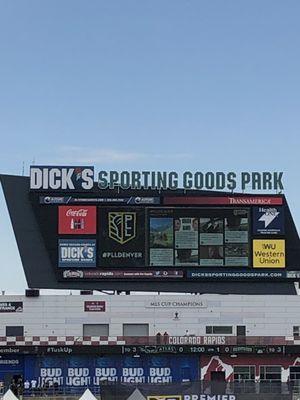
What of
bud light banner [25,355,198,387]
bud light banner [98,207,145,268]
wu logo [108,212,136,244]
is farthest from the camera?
bud light banner [25,355,198,387]

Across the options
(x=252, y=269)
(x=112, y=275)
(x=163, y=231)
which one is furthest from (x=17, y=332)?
(x=252, y=269)

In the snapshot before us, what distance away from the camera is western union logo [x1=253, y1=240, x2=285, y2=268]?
57031 mm

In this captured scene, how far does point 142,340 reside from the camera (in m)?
59.0

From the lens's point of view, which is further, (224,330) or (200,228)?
(224,330)

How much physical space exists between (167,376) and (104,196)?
12.1 meters

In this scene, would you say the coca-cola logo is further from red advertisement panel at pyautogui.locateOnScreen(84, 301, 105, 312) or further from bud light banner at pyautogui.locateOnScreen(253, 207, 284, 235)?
bud light banner at pyautogui.locateOnScreen(253, 207, 284, 235)

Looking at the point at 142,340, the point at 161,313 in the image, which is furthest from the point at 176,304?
the point at 142,340

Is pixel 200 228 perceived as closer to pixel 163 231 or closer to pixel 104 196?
pixel 163 231

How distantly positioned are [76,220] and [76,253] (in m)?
2.01

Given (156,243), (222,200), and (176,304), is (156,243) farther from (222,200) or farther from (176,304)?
(176,304)

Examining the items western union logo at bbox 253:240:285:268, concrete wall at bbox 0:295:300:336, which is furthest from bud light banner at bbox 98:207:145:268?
western union logo at bbox 253:240:285:268

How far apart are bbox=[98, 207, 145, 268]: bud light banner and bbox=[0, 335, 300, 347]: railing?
5.46m

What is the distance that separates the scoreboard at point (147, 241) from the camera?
56.8 m

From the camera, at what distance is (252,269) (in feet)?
187
